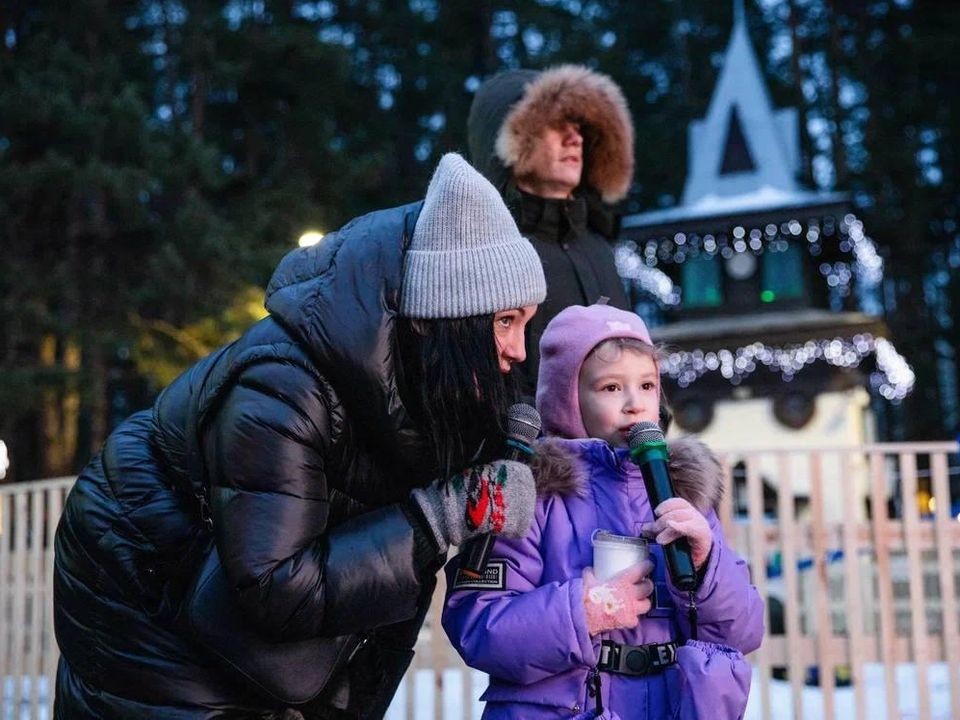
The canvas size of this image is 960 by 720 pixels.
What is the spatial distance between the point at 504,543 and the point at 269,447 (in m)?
0.66

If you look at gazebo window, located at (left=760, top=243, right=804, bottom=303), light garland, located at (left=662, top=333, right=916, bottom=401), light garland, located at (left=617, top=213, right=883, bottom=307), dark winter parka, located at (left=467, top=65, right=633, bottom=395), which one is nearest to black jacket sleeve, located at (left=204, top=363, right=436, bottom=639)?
dark winter parka, located at (left=467, top=65, right=633, bottom=395)

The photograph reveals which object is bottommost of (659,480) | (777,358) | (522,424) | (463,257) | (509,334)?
(659,480)

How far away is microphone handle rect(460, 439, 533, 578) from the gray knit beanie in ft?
0.96

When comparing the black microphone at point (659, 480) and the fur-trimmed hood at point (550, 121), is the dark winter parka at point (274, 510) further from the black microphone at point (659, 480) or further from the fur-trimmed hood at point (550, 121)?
the fur-trimmed hood at point (550, 121)

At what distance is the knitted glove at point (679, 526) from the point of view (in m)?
1.92

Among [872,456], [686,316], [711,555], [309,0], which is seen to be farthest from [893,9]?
[711,555]

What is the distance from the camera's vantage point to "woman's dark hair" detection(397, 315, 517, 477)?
179 cm

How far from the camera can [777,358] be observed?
630 inches

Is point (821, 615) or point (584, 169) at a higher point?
point (584, 169)

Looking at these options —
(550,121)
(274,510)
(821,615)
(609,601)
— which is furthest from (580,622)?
(821,615)

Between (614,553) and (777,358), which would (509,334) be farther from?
(777,358)

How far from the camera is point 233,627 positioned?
175cm

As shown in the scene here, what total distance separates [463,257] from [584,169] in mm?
1806

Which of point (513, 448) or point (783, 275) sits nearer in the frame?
point (513, 448)
